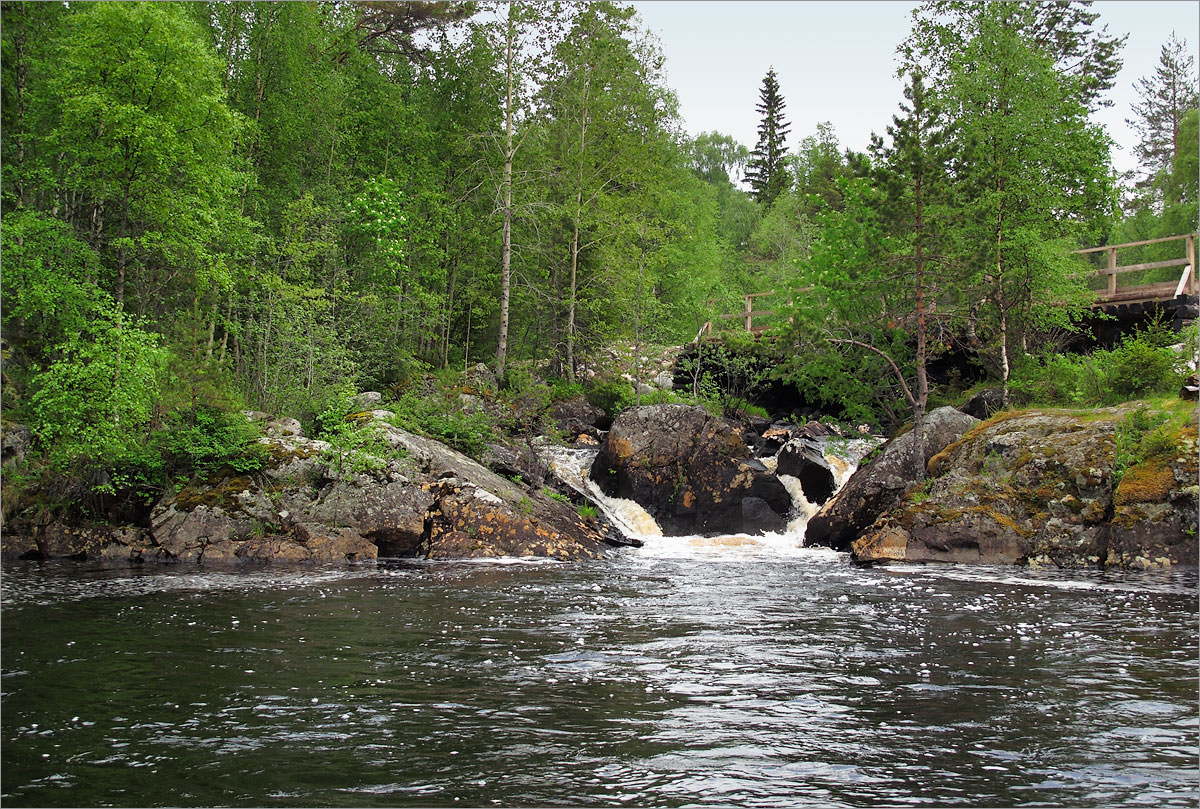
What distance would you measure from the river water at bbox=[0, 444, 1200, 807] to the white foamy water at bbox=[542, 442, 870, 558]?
6.61m

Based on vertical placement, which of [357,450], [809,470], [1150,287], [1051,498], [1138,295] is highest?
[1150,287]

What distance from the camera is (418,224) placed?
35.1 meters

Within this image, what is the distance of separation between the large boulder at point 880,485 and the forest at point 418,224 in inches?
48.9

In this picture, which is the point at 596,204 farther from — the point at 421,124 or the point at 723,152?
the point at 723,152

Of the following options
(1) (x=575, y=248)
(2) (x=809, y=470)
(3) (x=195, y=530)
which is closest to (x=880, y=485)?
(2) (x=809, y=470)

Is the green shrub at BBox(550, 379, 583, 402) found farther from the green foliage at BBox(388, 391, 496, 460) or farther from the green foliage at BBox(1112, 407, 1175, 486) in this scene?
the green foliage at BBox(1112, 407, 1175, 486)

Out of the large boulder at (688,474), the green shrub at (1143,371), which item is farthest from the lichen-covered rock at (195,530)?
the green shrub at (1143,371)

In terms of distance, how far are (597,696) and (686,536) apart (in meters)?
16.2

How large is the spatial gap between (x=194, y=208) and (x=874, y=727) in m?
22.5

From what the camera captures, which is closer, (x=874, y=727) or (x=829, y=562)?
(x=874, y=727)

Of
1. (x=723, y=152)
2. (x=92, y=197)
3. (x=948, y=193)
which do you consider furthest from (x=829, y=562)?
(x=723, y=152)

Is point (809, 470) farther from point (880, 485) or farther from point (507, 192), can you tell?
point (507, 192)

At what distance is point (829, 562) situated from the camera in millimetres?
19625

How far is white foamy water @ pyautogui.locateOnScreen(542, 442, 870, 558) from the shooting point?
72.1 feet
